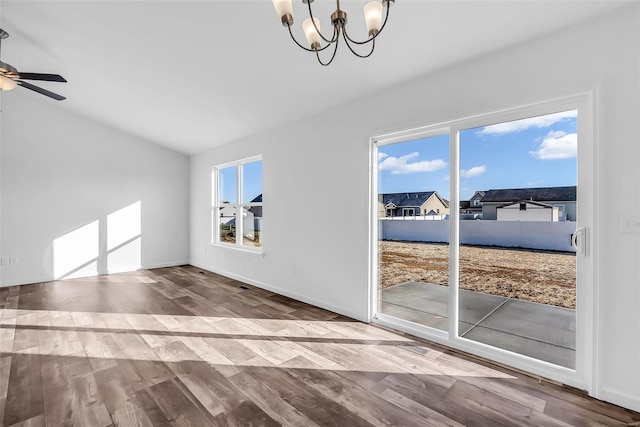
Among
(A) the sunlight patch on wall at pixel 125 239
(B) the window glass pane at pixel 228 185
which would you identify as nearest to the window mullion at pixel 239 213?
(B) the window glass pane at pixel 228 185

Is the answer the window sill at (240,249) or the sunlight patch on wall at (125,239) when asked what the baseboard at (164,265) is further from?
the window sill at (240,249)

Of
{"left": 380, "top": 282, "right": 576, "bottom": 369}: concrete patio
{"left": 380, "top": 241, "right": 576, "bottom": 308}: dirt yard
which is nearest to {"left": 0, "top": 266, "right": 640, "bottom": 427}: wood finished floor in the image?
{"left": 380, "top": 282, "right": 576, "bottom": 369}: concrete patio

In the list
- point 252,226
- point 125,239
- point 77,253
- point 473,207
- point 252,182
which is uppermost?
point 252,182

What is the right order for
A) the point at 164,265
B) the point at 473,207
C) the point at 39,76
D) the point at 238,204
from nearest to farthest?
the point at 473,207 → the point at 39,76 → the point at 238,204 → the point at 164,265

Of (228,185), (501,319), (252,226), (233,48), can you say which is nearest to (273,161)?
(252,226)

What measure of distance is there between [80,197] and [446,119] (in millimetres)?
6366

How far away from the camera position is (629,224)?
193 cm

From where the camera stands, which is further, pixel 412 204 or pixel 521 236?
pixel 412 204

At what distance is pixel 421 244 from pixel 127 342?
120 inches

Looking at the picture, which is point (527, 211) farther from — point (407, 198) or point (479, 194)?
point (407, 198)

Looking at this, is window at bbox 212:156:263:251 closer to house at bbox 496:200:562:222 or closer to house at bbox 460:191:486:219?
house at bbox 460:191:486:219

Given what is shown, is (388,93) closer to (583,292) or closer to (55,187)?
(583,292)

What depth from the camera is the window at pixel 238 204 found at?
5211mm

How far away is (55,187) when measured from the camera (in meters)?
5.43
